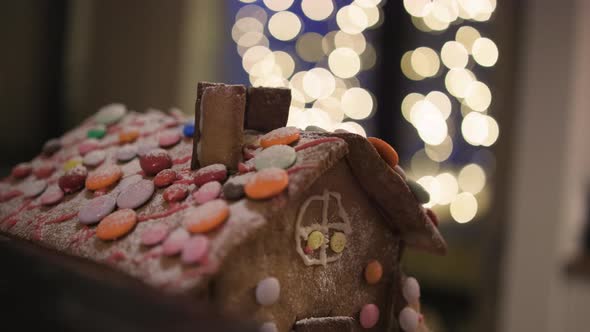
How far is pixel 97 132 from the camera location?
3.66ft

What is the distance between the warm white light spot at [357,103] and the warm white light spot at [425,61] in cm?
35

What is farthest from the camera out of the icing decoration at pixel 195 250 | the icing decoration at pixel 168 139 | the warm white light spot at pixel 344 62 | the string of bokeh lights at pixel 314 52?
the warm white light spot at pixel 344 62

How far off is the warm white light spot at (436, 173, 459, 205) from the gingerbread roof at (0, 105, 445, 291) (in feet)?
8.47

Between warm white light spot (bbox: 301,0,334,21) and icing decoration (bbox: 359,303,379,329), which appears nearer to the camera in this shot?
icing decoration (bbox: 359,303,379,329)

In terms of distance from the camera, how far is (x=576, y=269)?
9.00ft

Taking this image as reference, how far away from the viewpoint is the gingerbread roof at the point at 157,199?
25.1 inches

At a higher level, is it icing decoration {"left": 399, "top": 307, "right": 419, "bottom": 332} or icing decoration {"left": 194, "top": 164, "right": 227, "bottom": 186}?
icing decoration {"left": 194, "top": 164, "right": 227, "bottom": 186}

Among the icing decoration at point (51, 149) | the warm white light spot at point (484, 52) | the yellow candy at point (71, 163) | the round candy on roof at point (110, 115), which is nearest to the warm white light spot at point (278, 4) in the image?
the warm white light spot at point (484, 52)

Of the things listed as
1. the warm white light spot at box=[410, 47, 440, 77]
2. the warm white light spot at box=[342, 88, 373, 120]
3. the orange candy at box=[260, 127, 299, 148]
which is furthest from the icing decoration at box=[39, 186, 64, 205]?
the warm white light spot at box=[410, 47, 440, 77]

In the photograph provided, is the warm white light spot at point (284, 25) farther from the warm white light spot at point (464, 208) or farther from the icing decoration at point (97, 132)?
the icing decoration at point (97, 132)

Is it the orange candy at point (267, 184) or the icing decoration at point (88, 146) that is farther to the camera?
the icing decoration at point (88, 146)

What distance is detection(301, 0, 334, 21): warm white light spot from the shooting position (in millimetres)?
3408

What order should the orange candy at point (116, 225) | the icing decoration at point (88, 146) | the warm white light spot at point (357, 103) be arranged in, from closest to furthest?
1. the orange candy at point (116, 225)
2. the icing decoration at point (88, 146)
3. the warm white light spot at point (357, 103)

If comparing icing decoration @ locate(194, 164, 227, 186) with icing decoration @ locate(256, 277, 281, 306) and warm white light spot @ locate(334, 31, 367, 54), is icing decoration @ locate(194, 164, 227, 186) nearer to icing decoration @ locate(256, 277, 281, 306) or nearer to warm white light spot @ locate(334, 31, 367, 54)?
icing decoration @ locate(256, 277, 281, 306)
